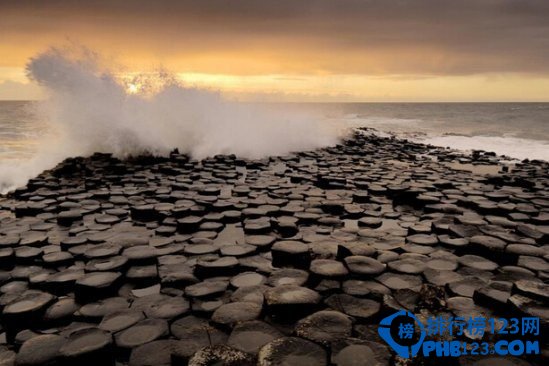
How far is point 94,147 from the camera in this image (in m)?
12.5

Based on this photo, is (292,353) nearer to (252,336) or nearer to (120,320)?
(252,336)

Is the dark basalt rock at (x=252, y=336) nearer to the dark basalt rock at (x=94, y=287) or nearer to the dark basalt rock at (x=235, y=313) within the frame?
the dark basalt rock at (x=235, y=313)

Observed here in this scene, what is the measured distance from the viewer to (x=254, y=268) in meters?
3.97

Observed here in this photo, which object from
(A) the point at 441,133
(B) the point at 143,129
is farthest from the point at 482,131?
(B) the point at 143,129

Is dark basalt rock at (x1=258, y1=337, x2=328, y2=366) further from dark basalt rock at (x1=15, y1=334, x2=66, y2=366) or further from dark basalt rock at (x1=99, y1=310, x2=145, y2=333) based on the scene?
dark basalt rock at (x1=15, y1=334, x2=66, y2=366)

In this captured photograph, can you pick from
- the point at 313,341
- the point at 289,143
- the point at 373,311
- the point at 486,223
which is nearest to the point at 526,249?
the point at 486,223

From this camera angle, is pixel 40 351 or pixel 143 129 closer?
pixel 40 351

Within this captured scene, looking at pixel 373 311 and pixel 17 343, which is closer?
pixel 17 343

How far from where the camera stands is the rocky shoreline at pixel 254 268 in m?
2.61

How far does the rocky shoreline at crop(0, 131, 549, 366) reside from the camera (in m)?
2.61

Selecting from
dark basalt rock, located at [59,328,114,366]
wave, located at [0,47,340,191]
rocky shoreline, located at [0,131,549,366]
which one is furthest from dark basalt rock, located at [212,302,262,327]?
wave, located at [0,47,340,191]

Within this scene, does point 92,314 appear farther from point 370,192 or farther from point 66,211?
point 370,192

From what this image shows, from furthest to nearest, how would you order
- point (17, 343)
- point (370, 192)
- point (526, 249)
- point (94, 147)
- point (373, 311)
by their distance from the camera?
point (94, 147), point (370, 192), point (526, 249), point (373, 311), point (17, 343)

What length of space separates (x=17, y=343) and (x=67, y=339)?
0.46m
